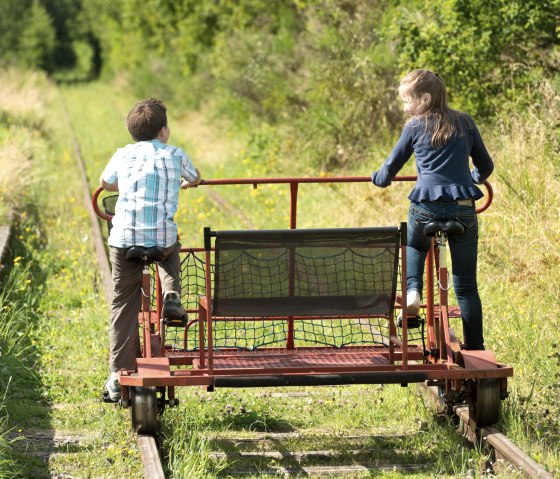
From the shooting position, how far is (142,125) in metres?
6.65

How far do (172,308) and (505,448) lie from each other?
6.36 feet

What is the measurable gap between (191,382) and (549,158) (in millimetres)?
5796

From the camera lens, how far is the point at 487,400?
21.1ft

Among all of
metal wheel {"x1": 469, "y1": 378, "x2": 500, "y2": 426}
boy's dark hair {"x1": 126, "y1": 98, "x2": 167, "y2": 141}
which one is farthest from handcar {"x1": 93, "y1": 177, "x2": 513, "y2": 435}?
boy's dark hair {"x1": 126, "y1": 98, "x2": 167, "y2": 141}

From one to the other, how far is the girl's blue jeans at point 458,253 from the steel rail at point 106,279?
→ 1688 millimetres

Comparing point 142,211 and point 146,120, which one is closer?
point 142,211

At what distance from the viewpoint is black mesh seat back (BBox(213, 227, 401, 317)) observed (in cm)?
639

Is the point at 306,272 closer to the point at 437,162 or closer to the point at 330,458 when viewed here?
the point at 437,162

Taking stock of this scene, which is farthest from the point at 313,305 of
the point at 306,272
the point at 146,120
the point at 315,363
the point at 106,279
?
the point at 106,279

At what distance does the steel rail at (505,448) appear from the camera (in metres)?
5.70

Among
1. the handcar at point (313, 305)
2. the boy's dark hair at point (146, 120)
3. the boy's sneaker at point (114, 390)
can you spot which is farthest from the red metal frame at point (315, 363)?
the boy's dark hair at point (146, 120)

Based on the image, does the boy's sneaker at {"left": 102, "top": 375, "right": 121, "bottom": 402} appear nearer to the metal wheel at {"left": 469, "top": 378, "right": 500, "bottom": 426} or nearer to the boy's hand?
the boy's hand

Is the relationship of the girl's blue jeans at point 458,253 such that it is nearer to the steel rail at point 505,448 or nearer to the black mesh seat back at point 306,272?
the black mesh seat back at point 306,272

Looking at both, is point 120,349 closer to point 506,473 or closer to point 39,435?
point 39,435
